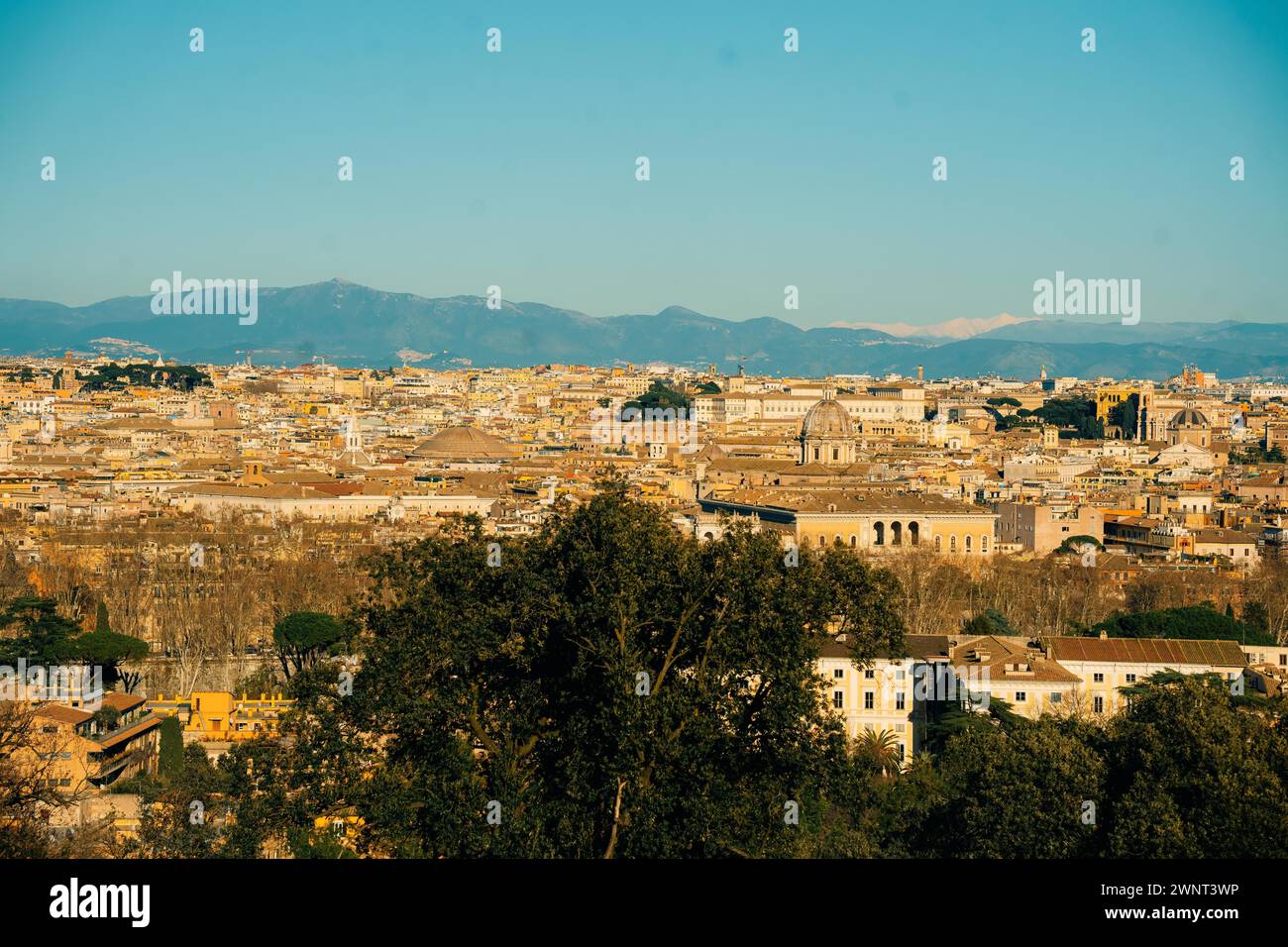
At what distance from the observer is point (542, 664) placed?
8477mm

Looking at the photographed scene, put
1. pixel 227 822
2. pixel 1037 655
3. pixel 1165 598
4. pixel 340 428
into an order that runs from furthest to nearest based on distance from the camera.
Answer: pixel 340 428 → pixel 1165 598 → pixel 1037 655 → pixel 227 822

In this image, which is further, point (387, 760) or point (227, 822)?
point (227, 822)

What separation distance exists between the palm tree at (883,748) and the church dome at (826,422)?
34.2m

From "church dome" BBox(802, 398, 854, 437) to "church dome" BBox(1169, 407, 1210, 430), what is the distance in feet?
68.7

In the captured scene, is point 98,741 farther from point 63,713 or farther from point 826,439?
point 826,439

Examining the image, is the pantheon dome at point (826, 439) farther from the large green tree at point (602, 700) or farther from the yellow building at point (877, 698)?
the large green tree at point (602, 700)

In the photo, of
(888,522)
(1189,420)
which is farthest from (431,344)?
(888,522)

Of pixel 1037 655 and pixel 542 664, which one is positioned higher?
pixel 542 664

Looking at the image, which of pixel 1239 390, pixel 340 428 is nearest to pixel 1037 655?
pixel 340 428

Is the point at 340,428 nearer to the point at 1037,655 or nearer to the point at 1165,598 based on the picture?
the point at 1165,598

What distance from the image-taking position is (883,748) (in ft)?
50.1

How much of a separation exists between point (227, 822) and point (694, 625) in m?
3.41

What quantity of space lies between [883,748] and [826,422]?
35.1 metres
